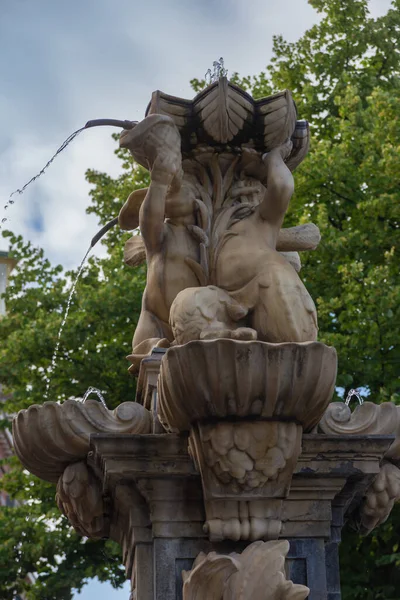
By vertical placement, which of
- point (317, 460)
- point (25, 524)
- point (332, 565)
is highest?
point (25, 524)

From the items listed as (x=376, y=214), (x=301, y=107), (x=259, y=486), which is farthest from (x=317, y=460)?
(x=301, y=107)

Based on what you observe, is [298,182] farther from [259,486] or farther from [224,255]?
[259,486]

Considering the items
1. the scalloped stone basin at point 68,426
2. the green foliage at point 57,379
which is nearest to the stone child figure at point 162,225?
the scalloped stone basin at point 68,426

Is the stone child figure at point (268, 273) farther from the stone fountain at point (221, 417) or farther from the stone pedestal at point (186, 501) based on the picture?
the stone pedestal at point (186, 501)

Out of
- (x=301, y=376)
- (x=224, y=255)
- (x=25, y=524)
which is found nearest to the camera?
(x=301, y=376)

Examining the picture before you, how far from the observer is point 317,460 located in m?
4.97

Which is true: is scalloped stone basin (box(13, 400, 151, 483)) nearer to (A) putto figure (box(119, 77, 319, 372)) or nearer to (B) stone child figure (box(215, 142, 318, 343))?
(A) putto figure (box(119, 77, 319, 372))

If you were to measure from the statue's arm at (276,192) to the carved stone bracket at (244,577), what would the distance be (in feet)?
5.51

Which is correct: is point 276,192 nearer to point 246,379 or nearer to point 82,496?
point 246,379

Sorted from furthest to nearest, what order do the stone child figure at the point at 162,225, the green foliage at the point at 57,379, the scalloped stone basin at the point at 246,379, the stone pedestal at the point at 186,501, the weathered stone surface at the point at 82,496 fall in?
the green foliage at the point at 57,379 < the stone child figure at the point at 162,225 < the weathered stone surface at the point at 82,496 < the stone pedestal at the point at 186,501 < the scalloped stone basin at the point at 246,379

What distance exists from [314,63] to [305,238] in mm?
11716

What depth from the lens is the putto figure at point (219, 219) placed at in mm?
5312

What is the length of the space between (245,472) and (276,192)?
4.85ft

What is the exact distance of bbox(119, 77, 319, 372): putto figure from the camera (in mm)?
5312
